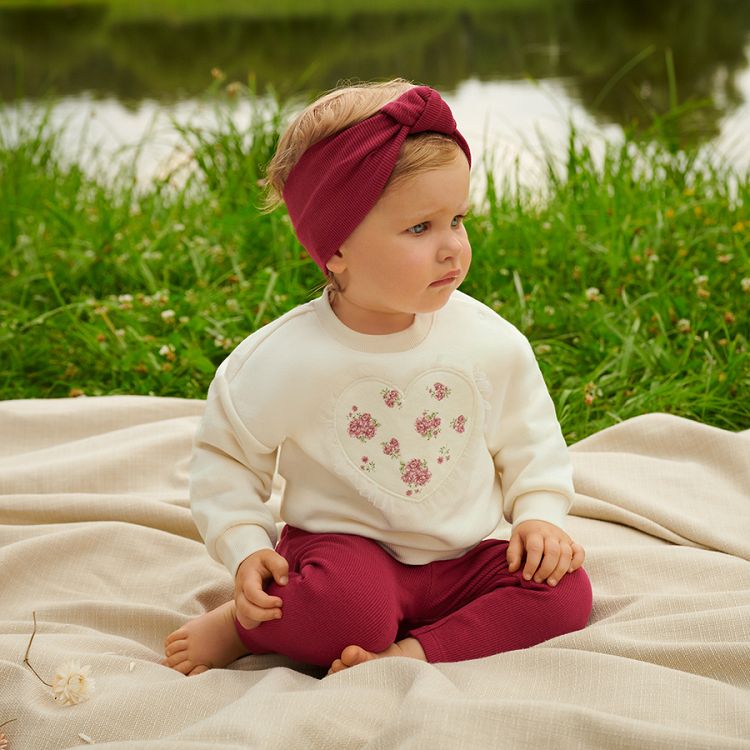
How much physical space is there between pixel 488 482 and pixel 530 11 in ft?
25.2

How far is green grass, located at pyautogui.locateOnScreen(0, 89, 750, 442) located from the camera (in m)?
2.98

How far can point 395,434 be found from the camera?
71.1 inches

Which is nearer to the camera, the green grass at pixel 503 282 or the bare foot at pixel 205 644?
the bare foot at pixel 205 644

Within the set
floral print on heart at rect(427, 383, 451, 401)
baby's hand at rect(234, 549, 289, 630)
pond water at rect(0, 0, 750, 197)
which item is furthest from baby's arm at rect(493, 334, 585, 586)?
pond water at rect(0, 0, 750, 197)

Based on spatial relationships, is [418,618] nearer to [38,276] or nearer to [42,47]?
[38,276]

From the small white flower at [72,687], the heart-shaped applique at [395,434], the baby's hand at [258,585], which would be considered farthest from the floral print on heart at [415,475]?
the small white flower at [72,687]

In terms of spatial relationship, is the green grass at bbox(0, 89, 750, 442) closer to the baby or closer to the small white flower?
the baby

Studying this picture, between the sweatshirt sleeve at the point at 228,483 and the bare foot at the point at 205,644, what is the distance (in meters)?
0.09

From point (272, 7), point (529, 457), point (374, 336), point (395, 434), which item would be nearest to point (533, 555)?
point (529, 457)

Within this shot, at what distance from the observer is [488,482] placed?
74.4 inches

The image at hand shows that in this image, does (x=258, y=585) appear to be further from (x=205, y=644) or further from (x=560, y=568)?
(x=560, y=568)

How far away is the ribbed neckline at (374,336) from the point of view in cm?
181

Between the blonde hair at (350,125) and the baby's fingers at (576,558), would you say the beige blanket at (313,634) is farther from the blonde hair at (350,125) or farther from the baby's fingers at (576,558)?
the blonde hair at (350,125)

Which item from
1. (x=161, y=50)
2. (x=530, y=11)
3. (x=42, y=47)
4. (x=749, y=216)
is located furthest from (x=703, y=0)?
(x=749, y=216)
